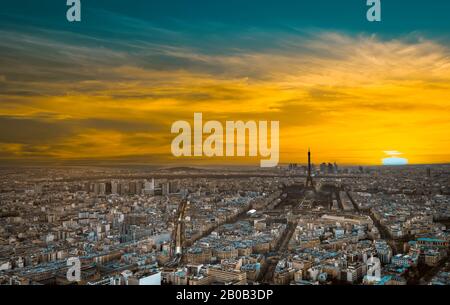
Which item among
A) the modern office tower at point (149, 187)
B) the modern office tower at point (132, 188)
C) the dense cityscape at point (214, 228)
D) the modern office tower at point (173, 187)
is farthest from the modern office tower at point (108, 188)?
the modern office tower at point (173, 187)

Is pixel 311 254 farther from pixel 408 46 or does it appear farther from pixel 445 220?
pixel 445 220

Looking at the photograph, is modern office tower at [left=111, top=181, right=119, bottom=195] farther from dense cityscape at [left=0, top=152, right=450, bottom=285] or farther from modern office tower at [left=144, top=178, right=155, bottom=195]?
modern office tower at [left=144, top=178, right=155, bottom=195]

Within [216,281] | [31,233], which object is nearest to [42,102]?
[31,233]

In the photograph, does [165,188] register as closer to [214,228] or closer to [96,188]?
[96,188]

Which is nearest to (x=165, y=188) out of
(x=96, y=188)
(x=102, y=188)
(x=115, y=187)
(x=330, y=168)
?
(x=115, y=187)

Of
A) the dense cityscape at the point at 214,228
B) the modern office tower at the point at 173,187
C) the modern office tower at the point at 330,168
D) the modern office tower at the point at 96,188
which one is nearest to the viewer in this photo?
the dense cityscape at the point at 214,228

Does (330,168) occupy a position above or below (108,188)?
above

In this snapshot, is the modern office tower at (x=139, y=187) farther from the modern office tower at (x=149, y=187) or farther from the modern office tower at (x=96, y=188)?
the modern office tower at (x=96, y=188)

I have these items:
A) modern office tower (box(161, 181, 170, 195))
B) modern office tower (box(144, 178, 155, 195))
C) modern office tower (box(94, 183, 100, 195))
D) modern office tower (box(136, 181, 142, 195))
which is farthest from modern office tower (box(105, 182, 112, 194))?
modern office tower (box(161, 181, 170, 195))
